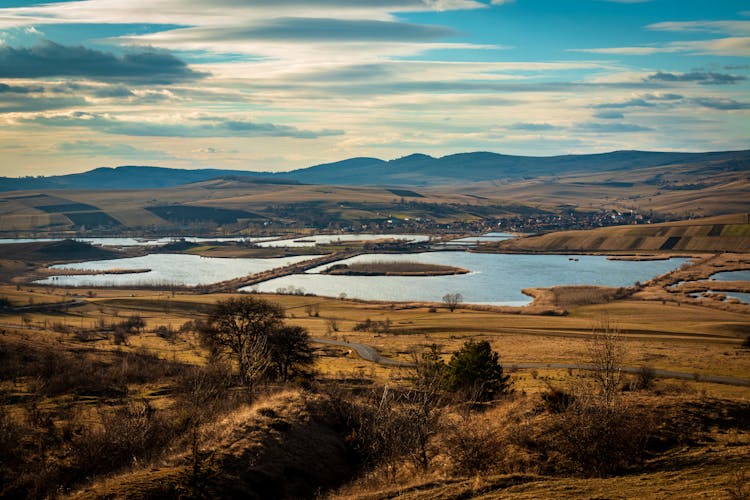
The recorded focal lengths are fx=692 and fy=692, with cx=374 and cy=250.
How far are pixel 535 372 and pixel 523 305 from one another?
2512 inches

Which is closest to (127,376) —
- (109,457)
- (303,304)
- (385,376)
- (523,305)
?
(385,376)

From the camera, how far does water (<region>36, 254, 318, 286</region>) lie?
150750mm

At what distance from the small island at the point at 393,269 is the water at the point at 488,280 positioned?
3668mm

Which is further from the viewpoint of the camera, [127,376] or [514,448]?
[127,376]

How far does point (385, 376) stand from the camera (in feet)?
167

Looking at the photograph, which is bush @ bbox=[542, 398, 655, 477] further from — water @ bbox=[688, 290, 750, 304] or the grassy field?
water @ bbox=[688, 290, 750, 304]

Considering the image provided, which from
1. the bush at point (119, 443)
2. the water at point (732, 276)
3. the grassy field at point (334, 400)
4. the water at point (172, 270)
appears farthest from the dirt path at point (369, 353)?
the water at point (732, 276)

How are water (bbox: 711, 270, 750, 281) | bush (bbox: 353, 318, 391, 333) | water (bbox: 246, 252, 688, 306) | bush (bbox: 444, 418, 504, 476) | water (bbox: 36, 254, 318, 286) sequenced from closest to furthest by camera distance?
bush (bbox: 444, 418, 504, 476) < bush (bbox: 353, 318, 391, 333) < water (bbox: 246, 252, 688, 306) < water (bbox: 711, 270, 750, 281) < water (bbox: 36, 254, 318, 286)

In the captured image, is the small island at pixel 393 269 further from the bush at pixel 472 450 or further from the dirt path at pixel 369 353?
the bush at pixel 472 450

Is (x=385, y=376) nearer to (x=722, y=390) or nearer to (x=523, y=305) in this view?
(x=722, y=390)

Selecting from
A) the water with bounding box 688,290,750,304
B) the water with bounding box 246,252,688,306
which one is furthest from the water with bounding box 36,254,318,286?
the water with bounding box 688,290,750,304

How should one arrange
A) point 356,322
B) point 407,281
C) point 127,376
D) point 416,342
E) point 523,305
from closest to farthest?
point 127,376 → point 416,342 → point 356,322 → point 523,305 → point 407,281

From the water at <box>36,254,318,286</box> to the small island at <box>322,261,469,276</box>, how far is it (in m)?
19.7

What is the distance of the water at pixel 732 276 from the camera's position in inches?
5207
